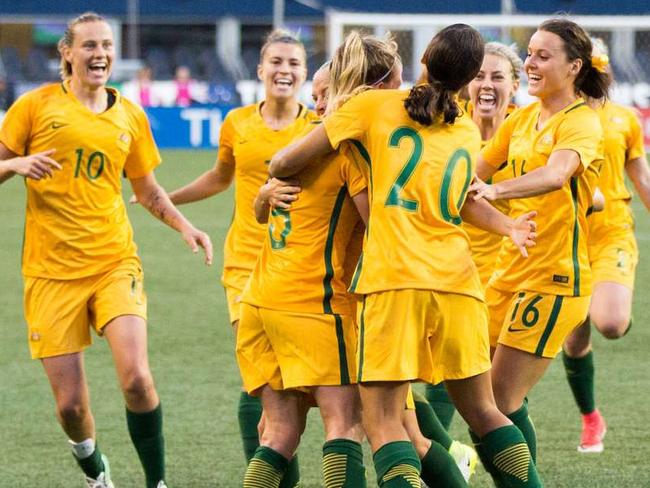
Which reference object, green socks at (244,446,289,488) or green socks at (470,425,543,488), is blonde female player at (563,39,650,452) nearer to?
green socks at (470,425,543,488)

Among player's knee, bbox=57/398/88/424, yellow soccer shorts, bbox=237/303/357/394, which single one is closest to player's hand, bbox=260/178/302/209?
yellow soccer shorts, bbox=237/303/357/394

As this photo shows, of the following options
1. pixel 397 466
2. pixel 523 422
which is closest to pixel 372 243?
pixel 397 466

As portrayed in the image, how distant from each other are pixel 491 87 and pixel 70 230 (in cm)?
193

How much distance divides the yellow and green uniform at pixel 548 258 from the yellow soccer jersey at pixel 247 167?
4.07ft

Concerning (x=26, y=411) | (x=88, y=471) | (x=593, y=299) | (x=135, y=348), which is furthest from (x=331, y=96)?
(x=26, y=411)

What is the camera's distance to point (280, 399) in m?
4.75

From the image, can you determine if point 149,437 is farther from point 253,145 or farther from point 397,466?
point 397,466

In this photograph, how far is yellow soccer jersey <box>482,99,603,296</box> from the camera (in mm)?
5305

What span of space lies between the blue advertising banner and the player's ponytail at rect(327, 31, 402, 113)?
21.5 m

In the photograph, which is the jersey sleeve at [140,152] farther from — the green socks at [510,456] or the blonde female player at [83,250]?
the green socks at [510,456]

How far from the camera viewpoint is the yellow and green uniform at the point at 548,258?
17.6 ft

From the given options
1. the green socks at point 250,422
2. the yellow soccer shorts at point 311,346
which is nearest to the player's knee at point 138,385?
the green socks at point 250,422

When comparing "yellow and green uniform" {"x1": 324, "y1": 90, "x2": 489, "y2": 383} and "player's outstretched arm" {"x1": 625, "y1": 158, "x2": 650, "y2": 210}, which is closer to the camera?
"yellow and green uniform" {"x1": 324, "y1": 90, "x2": 489, "y2": 383}

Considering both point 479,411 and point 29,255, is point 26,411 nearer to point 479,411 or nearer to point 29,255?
point 29,255
